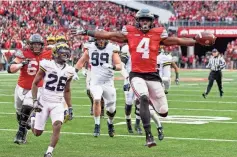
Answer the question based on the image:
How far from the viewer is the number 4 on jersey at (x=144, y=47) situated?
9109mm

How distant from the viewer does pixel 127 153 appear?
9.31 metres

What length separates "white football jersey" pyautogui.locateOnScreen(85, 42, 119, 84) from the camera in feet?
38.2

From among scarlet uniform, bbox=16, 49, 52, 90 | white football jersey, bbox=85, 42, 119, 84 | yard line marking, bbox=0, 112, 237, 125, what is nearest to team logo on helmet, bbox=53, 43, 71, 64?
scarlet uniform, bbox=16, 49, 52, 90

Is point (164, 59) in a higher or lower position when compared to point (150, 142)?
higher

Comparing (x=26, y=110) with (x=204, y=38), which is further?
Answer: (x=26, y=110)

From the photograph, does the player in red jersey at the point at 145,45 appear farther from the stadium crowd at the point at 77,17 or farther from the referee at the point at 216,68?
the stadium crowd at the point at 77,17

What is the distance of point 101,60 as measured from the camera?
38.2 ft

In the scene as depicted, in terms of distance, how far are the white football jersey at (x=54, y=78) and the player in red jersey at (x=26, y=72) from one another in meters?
0.97

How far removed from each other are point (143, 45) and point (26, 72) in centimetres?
208

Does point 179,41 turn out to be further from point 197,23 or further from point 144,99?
point 197,23

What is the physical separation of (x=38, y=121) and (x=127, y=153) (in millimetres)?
1299

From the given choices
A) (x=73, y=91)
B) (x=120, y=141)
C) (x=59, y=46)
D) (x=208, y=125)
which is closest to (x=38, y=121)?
(x=59, y=46)

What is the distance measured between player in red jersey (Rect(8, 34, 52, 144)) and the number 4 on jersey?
5.23 ft

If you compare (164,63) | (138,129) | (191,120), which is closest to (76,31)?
(138,129)
